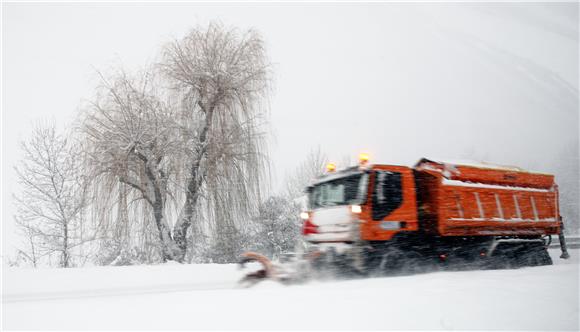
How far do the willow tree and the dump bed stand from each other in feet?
22.9

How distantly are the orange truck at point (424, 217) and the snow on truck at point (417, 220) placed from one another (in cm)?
2

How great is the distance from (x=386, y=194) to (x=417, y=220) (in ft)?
2.98

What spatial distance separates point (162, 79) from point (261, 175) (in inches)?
194

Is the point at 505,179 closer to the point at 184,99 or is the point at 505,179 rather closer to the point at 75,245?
the point at 184,99

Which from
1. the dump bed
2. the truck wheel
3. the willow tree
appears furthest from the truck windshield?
the willow tree

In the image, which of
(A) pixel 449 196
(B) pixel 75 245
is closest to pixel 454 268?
(A) pixel 449 196

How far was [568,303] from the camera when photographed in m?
4.17

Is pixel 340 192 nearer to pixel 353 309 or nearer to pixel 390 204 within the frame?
Answer: pixel 390 204

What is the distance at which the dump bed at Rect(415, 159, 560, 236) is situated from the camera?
316 inches

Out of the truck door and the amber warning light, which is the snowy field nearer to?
the truck door

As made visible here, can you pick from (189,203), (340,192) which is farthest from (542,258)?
(189,203)

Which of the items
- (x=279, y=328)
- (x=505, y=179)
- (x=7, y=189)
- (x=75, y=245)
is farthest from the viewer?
(x=7, y=189)

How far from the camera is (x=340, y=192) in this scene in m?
7.86

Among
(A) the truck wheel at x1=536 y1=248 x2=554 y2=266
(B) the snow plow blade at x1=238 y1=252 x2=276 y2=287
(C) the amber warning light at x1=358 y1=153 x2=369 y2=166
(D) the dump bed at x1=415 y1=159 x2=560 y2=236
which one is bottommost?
(A) the truck wheel at x1=536 y1=248 x2=554 y2=266
